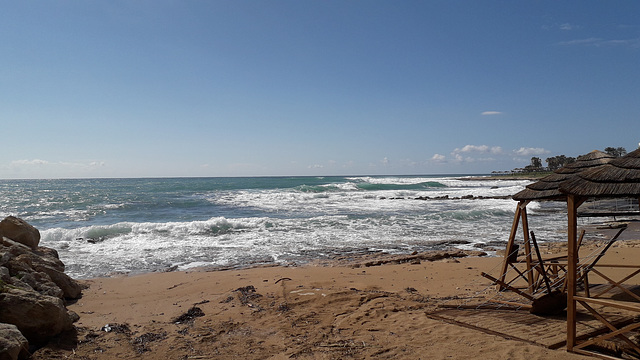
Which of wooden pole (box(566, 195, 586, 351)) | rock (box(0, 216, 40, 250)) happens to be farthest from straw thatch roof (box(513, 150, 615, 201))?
rock (box(0, 216, 40, 250))

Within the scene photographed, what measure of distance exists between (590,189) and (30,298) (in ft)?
23.8

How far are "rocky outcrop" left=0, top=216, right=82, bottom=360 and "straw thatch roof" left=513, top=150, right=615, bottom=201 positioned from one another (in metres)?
7.48

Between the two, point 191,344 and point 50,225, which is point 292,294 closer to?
point 191,344

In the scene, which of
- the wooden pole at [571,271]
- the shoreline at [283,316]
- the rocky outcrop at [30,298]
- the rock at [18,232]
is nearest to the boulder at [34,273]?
the rocky outcrop at [30,298]

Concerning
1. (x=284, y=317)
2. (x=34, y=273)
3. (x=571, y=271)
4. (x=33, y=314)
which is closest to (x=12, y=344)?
(x=33, y=314)

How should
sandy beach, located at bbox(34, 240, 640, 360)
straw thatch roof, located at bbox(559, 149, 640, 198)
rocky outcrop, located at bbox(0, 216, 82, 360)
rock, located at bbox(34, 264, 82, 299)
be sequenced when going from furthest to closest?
rock, located at bbox(34, 264, 82, 299)
sandy beach, located at bbox(34, 240, 640, 360)
rocky outcrop, located at bbox(0, 216, 82, 360)
straw thatch roof, located at bbox(559, 149, 640, 198)

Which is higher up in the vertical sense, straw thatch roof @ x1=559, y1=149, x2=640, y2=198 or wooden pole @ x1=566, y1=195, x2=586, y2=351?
straw thatch roof @ x1=559, y1=149, x2=640, y2=198

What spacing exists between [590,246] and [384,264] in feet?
23.4

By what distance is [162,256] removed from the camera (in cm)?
1144

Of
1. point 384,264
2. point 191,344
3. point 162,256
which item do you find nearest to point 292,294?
point 191,344

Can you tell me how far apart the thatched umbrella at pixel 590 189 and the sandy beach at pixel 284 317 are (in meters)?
0.66

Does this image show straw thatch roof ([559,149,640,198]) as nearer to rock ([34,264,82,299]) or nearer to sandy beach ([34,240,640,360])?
sandy beach ([34,240,640,360])

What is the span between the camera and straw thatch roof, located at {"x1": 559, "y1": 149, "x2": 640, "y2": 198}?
3916 millimetres

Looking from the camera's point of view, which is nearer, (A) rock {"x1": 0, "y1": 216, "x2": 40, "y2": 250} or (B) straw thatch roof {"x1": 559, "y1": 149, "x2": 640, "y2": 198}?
(B) straw thatch roof {"x1": 559, "y1": 149, "x2": 640, "y2": 198}
